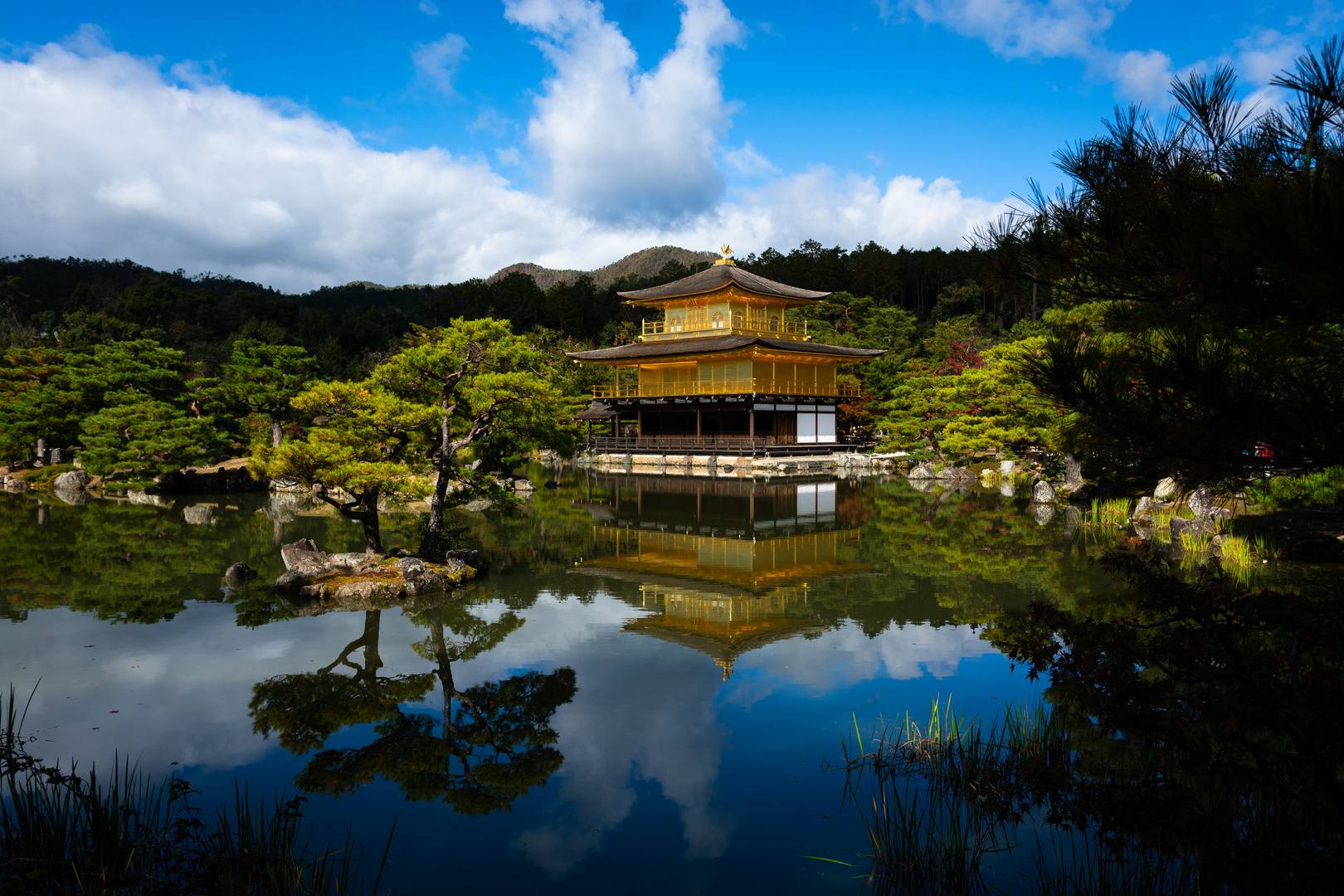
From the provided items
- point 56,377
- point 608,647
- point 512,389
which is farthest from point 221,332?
point 608,647

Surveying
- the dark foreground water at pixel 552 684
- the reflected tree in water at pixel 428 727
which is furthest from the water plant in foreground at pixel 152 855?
the reflected tree in water at pixel 428 727

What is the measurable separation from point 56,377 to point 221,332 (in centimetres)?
2772

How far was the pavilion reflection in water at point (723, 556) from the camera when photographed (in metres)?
8.09

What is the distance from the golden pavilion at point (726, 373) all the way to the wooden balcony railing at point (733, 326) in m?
0.05

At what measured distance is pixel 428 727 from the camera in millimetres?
5281

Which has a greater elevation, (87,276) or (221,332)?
(87,276)

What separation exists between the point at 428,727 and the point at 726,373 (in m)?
25.7

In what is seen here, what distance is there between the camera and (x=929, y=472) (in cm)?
2494

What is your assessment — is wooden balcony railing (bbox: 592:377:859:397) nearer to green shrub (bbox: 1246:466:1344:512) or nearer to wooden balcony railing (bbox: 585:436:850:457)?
wooden balcony railing (bbox: 585:436:850:457)

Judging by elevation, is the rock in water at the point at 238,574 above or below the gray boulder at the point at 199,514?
below

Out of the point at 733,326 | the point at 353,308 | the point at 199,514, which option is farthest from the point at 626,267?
the point at 199,514

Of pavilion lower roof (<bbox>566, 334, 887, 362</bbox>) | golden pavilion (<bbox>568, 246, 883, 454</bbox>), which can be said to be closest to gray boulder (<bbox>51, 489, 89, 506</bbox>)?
golden pavilion (<bbox>568, 246, 883, 454</bbox>)

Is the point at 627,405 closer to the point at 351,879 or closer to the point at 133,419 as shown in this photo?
the point at 133,419

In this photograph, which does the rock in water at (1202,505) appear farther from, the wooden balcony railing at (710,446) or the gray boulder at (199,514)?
the gray boulder at (199,514)
